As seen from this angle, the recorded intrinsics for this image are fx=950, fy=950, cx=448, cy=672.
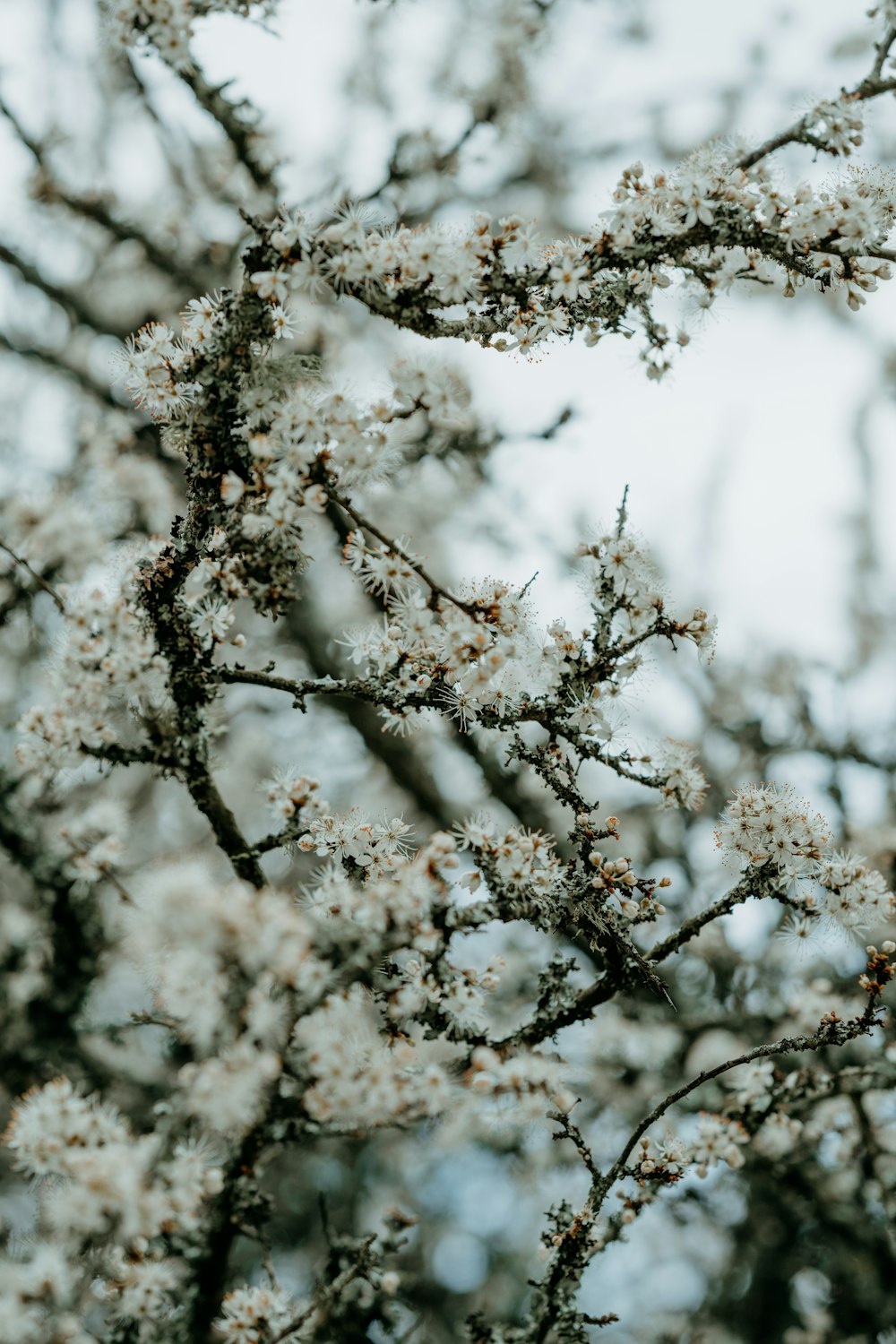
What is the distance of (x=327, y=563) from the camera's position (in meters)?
8.93

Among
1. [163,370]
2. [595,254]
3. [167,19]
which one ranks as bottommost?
[163,370]

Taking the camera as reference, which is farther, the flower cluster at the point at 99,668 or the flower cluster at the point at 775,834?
the flower cluster at the point at 775,834

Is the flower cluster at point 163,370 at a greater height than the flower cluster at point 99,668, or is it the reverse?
the flower cluster at point 163,370

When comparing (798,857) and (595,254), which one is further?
(798,857)

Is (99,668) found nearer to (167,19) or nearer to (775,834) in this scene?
(775,834)

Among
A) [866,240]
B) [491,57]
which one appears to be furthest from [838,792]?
[491,57]

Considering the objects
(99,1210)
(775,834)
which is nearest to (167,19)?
(775,834)

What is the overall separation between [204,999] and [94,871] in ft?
6.40

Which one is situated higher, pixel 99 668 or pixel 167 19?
pixel 167 19

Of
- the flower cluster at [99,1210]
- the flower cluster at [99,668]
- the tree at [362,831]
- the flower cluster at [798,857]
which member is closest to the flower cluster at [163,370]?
the tree at [362,831]

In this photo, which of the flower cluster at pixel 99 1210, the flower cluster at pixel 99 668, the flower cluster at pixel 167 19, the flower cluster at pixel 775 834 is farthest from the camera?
the flower cluster at pixel 167 19

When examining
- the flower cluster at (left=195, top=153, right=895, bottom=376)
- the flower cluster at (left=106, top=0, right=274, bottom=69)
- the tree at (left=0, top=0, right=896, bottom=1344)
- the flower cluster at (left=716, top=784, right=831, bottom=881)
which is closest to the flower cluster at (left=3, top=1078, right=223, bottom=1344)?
the tree at (left=0, top=0, right=896, bottom=1344)

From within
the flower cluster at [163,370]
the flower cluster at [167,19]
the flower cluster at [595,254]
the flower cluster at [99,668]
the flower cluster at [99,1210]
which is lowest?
the flower cluster at [99,1210]

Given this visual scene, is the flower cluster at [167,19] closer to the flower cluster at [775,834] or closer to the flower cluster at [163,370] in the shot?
the flower cluster at [163,370]
